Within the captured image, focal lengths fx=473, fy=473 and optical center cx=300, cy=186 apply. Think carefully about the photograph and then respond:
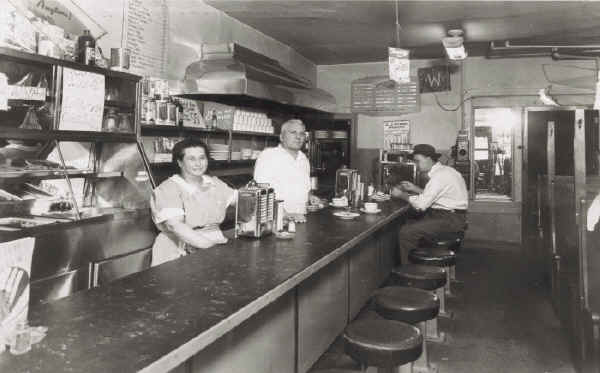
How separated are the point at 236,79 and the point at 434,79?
4.25m

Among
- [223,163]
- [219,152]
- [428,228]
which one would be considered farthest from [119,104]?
[428,228]

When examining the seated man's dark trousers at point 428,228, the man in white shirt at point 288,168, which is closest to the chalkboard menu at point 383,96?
the seated man's dark trousers at point 428,228

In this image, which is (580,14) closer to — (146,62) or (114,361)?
(146,62)

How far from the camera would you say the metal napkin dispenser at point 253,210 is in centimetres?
254

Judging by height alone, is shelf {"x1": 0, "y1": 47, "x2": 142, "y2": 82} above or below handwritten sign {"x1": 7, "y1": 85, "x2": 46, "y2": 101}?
above

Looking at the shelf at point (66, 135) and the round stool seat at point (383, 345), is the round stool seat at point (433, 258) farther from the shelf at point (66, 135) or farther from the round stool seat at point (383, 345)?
the shelf at point (66, 135)

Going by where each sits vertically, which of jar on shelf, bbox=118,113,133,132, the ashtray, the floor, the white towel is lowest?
the floor

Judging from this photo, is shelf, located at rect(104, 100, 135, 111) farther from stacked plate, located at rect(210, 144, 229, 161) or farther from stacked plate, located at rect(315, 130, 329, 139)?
stacked plate, located at rect(315, 130, 329, 139)

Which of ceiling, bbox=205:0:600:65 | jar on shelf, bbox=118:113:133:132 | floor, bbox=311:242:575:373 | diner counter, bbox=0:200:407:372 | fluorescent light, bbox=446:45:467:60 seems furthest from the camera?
fluorescent light, bbox=446:45:467:60

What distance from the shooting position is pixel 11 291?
1.16 meters

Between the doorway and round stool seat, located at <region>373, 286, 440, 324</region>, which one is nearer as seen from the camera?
round stool seat, located at <region>373, 286, 440, 324</region>

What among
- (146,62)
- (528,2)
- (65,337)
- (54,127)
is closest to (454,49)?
(528,2)

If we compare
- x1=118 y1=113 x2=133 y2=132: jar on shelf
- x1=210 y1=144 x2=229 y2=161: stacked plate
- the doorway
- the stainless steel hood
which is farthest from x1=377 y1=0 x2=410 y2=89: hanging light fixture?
the doorway

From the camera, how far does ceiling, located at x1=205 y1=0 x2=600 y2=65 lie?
495 centimetres
